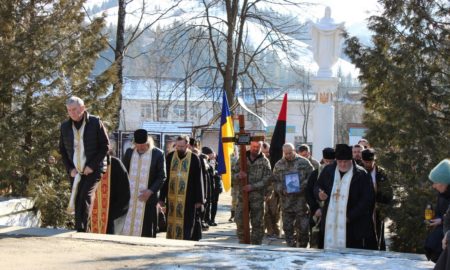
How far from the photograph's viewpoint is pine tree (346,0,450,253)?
8.50 meters

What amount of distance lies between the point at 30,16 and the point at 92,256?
16.2 ft

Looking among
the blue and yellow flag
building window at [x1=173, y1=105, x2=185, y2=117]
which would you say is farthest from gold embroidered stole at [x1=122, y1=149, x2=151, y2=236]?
building window at [x1=173, y1=105, x2=185, y2=117]

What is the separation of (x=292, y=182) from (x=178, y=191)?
1.84m

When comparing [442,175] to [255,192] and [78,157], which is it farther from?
[255,192]

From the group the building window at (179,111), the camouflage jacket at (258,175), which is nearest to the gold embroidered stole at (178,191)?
the camouflage jacket at (258,175)

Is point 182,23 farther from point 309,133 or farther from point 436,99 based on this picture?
point 309,133

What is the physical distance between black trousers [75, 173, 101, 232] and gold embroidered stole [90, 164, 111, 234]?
2.37ft

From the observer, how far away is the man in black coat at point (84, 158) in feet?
25.0

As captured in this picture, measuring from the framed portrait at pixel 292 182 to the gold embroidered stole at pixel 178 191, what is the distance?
5.46ft

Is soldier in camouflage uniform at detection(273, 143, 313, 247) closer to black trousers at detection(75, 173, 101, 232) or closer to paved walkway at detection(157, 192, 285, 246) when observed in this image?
paved walkway at detection(157, 192, 285, 246)

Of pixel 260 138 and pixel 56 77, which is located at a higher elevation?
pixel 56 77

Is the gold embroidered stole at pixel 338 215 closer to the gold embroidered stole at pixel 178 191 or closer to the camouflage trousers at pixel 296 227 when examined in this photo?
the camouflage trousers at pixel 296 227

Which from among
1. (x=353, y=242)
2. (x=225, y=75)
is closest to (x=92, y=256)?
(x=353, y=242)

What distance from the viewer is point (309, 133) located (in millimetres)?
75188
